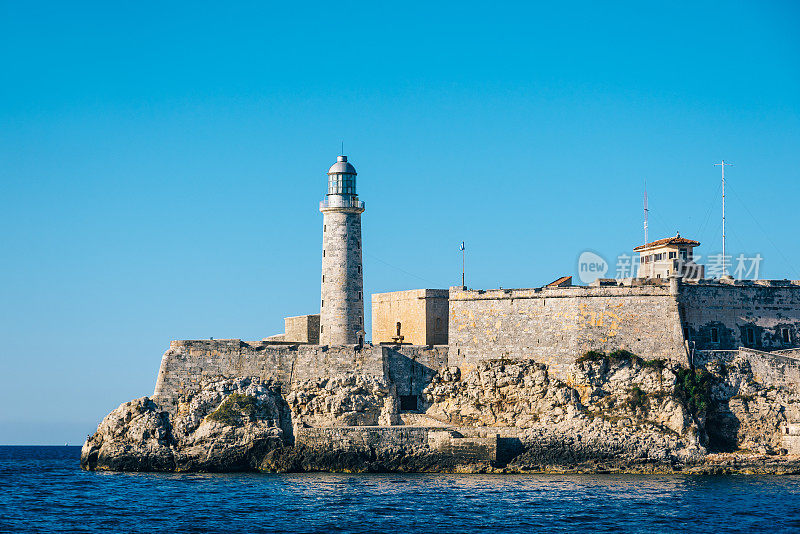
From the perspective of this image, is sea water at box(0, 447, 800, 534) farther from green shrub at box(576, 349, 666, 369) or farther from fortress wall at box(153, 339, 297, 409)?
green shrub at box(576, 349, 666, 369)

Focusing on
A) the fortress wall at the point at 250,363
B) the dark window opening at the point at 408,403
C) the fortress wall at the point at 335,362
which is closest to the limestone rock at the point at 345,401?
the fortress wall at the point at 335,362

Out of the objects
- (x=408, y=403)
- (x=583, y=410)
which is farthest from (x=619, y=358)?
(x=408, y=403)

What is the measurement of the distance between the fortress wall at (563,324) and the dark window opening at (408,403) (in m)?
2.30

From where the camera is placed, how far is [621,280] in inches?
1833

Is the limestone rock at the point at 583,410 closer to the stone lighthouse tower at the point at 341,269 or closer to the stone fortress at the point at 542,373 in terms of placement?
the stone fortress at the point at 542,373

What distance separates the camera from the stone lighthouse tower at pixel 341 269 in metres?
48.2

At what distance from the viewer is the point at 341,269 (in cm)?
4844

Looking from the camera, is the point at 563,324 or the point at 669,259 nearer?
the point at 563,324

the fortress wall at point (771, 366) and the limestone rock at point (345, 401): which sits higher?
the fortress wall at point (771, 366)

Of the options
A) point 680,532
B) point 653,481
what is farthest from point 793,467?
point 680,532

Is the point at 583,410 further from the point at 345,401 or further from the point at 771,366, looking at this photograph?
the point at 345,401

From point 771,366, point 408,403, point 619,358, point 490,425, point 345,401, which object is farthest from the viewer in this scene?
point 408,403

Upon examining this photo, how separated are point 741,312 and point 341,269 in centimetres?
1665

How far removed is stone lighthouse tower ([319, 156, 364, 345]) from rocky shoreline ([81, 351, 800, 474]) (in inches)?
135
